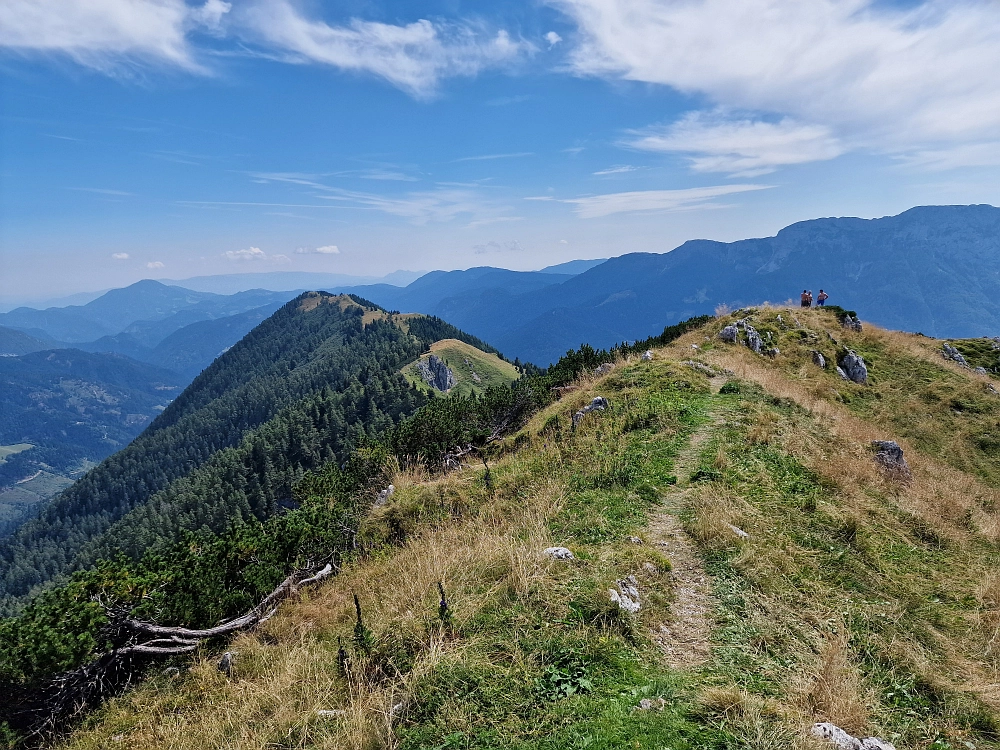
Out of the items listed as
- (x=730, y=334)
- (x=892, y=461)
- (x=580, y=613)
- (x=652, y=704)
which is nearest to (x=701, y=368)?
(x=730, y=334)

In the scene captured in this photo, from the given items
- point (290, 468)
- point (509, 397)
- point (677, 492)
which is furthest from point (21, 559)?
point (677, 492)

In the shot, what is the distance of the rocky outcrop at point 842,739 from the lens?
418cm

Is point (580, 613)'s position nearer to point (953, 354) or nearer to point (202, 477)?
point (953, 354)

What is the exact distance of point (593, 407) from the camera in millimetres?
16344

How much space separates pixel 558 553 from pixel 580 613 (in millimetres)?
1389

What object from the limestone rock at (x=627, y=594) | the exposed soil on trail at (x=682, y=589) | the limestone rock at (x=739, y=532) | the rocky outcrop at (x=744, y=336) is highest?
the rocky outcrop at (x=744, y=336)

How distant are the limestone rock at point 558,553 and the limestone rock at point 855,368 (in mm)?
22971

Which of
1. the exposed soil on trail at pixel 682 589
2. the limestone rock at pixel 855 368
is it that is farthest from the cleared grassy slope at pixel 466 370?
the exposed soil on trail at pixel 682 589

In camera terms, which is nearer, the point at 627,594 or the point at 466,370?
the point at 627,594

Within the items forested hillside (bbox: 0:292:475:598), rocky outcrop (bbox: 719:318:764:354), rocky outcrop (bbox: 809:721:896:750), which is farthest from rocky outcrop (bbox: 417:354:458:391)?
rocky outcrop (bbox: 809:721:896:750)

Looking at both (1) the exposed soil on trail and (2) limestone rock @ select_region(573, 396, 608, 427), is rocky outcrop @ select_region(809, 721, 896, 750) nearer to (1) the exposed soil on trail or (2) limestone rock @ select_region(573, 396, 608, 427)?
(1) the exposed soil on trail

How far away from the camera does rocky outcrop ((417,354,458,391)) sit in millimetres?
169750

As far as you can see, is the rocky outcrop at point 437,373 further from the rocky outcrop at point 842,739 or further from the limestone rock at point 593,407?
the rocky outcrop at point 842,739

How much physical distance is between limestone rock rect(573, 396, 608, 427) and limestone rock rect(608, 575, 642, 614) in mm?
8839
